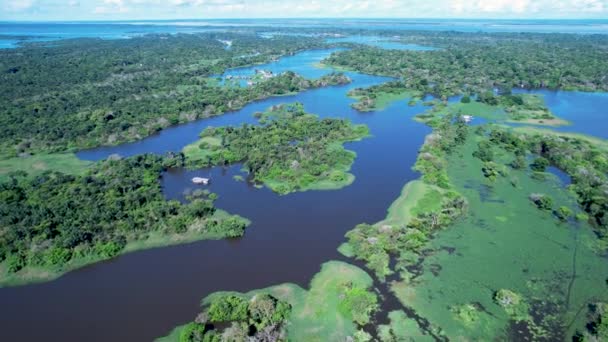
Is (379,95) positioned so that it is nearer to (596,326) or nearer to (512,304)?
(512,304)

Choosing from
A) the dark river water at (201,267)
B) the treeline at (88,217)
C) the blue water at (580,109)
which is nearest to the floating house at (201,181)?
the dark river water at (201,267)

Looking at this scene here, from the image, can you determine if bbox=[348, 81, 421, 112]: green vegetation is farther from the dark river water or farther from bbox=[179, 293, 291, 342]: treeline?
bbox=[179, 293, 291, 342]: treeline

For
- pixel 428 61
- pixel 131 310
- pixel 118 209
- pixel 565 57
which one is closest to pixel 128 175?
pixel 118 209

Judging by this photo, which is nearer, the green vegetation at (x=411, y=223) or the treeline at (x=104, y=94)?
the green vegetation at (x=411, y=223)

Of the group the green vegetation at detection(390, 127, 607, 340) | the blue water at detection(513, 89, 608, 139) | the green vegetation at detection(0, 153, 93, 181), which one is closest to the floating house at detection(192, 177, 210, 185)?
the green vegetation at detection(0, 153, 93, 181)

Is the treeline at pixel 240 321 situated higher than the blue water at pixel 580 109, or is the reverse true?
the blue water at pixel 580 109

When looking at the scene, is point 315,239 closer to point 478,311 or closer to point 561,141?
point 478,311

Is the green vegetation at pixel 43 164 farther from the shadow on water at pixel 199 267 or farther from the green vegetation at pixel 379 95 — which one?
the green vegetation at pixel 379 95
